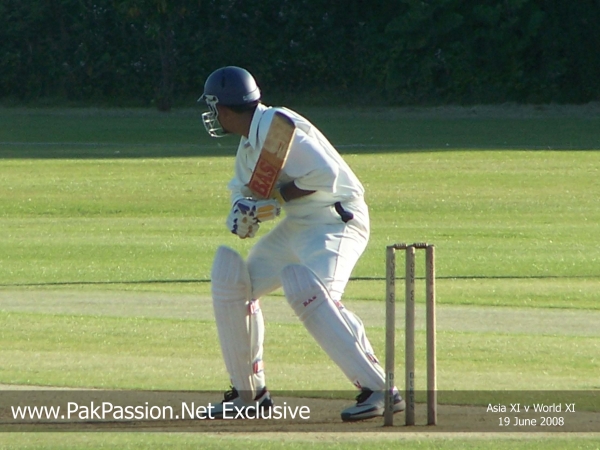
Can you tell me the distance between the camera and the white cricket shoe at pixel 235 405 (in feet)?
17.6

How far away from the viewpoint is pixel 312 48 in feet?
128

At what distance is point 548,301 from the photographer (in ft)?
31.4

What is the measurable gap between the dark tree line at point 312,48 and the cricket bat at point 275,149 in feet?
105

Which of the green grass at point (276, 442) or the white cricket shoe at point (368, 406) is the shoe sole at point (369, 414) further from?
the green grass at point (276, 442)

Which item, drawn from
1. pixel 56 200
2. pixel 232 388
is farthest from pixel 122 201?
pixel 232 388

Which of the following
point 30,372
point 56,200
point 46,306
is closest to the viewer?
point 30,372

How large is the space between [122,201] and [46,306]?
849 cm

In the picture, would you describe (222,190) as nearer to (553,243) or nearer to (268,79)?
(553,243)

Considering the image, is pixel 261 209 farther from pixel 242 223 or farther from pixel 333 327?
pixel 333 327

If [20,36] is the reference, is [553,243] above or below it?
below

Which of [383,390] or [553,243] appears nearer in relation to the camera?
[383,390]

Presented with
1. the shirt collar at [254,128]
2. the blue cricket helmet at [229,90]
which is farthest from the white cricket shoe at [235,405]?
the blue cricket helmet at [229,90]

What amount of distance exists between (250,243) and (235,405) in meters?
8.04

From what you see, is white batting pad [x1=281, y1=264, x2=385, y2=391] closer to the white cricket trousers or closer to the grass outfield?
the white cricket trousers
